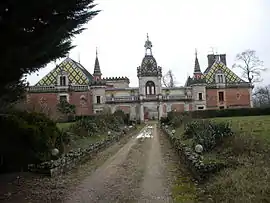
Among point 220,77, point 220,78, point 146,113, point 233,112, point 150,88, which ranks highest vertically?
point 220,77

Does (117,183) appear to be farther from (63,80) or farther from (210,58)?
(210,58)

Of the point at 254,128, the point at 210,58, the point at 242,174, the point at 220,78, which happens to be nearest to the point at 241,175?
the point at 242,174

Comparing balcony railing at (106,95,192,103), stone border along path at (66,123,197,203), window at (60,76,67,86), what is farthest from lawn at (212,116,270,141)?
window at (60,76,67,86)

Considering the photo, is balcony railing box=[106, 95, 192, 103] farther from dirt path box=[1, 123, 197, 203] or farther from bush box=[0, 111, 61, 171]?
bush box=[0, 111, 61, 171]

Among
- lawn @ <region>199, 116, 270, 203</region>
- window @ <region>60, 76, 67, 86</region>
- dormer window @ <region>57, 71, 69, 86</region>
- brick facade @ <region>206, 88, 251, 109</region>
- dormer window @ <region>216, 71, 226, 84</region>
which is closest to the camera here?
lawn @ <region>199, 116, 270, 203</region>

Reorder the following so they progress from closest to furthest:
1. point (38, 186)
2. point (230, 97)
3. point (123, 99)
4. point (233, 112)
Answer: point (38, 186), point (233, 112), point (123, 99), point (230, 97)

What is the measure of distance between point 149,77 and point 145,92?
8.37ft

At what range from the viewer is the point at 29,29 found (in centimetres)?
620

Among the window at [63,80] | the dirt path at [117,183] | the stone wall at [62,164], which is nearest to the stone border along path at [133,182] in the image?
the dirt path at [117,183]

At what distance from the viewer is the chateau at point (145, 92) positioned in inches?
2303

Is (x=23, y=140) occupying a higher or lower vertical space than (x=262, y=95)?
lower

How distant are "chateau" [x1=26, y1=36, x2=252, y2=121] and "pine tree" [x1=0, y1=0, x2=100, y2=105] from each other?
51.0m

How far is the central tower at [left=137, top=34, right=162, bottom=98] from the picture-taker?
5975cm

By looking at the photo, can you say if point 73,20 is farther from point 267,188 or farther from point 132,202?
point 267,188
